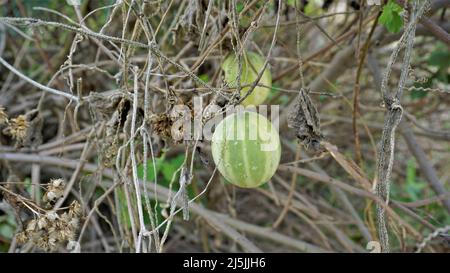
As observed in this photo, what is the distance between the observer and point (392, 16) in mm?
1076

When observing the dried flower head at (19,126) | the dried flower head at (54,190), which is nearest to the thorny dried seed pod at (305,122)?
the dried flower head at (54,190)

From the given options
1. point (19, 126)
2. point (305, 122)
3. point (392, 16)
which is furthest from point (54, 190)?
point (392, 16)

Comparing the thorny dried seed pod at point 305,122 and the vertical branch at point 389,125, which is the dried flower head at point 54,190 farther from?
the vertical branch at point 389,125

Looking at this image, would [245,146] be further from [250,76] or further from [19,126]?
[19,126]

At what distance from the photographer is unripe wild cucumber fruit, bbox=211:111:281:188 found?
0.90 meters

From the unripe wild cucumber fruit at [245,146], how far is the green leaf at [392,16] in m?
0.33

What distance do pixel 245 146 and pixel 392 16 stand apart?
40 centimetres

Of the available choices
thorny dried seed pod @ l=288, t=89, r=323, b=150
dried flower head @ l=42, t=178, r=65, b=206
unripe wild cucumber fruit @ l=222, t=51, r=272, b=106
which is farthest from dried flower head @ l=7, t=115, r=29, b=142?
thorny dried seed pod @ l=288, t=89, r=323, b=150

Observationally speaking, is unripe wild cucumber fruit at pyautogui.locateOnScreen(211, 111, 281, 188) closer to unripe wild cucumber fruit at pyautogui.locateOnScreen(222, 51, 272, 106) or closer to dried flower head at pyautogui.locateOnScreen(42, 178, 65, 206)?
unripe wild cucumber fruit at pyautogui.locateOnScreen(222, 51, 272, 106)

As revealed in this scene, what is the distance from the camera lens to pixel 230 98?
0.90m

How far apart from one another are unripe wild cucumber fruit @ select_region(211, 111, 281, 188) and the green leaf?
335 millimetres

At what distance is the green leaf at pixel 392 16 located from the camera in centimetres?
105
